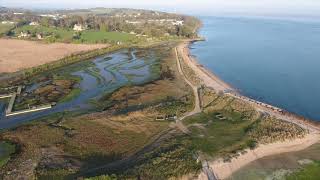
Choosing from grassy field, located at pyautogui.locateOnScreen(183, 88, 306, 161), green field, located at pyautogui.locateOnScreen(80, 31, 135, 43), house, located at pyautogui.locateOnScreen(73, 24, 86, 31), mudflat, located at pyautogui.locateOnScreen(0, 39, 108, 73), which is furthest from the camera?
house, located at pyautogui.locateOnScreen(73, 24, 86, 31)

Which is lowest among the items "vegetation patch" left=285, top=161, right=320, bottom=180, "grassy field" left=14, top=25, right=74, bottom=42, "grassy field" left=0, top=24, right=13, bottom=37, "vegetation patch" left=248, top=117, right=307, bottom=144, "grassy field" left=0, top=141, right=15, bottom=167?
"grassy field" left=0, top=24, right=13, bottom=37

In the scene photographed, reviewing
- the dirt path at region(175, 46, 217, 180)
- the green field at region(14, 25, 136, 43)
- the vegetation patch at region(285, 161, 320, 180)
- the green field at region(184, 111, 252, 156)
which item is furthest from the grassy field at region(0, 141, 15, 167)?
the green field at region(14, 25, 136, 43)

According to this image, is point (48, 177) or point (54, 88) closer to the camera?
point (48, 177)

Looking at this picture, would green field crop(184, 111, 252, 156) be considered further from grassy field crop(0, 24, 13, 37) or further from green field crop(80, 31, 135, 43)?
grassy field crop(0, 24, 13, 37)

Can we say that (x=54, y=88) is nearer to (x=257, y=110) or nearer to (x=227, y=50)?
(x=257, y=110)

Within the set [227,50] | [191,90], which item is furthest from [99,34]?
[191,90]

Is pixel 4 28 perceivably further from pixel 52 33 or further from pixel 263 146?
pixel 263 146

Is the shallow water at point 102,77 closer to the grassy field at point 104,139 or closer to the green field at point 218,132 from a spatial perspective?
the grassy field at point 104,139
